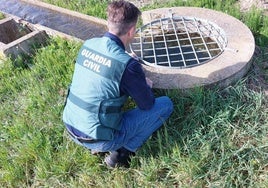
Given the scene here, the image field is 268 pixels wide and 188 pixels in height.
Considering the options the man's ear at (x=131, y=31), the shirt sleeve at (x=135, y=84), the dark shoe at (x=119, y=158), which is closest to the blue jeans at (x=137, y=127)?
the dark shoe at (x=119, y=158)

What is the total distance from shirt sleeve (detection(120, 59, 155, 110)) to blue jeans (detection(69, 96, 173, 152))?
164 mm

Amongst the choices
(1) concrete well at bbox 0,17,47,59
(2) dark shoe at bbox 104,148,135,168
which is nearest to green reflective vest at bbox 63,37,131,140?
(2) dark shoe at bbox 104,148,135,168

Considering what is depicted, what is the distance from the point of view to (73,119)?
284 cm

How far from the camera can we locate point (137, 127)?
2.92 m

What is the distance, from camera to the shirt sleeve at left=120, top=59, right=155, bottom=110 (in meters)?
2.63

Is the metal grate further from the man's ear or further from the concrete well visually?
the concrete well

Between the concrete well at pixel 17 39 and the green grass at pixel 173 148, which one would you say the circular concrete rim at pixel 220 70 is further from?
the concrete well at pixel 17 39

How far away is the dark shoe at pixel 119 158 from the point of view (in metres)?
2.95

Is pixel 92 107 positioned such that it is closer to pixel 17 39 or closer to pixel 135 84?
pixel 135 84

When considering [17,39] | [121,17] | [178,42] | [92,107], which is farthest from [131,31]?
[17,39]

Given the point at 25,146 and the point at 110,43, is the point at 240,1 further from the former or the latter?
the point at 25,146

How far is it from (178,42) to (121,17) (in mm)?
1291

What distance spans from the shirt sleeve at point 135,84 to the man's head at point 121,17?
0.25 m

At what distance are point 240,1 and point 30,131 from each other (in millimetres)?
3048
